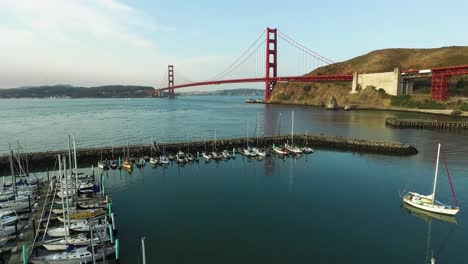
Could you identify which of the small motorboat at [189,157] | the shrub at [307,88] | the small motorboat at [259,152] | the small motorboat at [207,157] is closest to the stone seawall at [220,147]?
the small motorboat at [189,157]

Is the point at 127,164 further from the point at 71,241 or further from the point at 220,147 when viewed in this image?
the point at 71,241

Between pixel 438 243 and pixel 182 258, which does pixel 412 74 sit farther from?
pixel 182 258

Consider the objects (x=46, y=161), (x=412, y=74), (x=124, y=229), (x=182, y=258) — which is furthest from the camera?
(x=412, y=74)

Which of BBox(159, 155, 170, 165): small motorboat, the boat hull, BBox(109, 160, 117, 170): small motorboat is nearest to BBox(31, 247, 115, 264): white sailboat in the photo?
BBox(109, 160, 117, 170): small motorboat

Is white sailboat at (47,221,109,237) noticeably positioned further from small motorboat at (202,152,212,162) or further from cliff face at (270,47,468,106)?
cliff face at (270,47,468,106)

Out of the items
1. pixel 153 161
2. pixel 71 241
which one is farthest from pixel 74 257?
pixel 153 161

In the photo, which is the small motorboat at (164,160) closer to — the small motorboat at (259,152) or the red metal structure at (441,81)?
the small motorboat at (259,152)

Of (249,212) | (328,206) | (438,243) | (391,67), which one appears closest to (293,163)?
(328,206)
